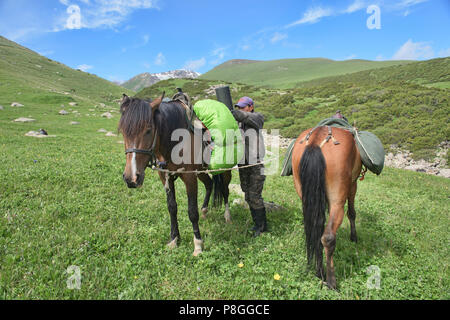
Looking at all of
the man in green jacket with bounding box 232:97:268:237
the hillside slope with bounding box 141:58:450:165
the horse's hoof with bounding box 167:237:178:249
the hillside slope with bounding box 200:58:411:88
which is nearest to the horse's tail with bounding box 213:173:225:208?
the man in green jacket with bounding box 232:97:268:237

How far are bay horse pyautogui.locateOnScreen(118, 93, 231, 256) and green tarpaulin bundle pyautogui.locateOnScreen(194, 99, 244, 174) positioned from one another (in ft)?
1.09

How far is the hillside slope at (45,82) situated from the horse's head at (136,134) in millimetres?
30395

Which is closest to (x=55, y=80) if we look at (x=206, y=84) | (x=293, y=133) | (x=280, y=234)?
(x=206, y=84)

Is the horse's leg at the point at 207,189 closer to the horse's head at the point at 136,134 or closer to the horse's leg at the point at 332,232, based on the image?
the horse's head at the point at 136,134

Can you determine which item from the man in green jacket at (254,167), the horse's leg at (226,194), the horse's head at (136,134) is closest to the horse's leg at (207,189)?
the horse's leg at (226,194)

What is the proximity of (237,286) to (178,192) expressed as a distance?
3782 mm

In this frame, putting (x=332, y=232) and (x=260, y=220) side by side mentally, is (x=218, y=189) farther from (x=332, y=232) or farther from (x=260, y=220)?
(x=332, y=232)

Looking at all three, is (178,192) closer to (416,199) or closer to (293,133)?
(416,199)

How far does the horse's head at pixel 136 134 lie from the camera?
2.85 metres

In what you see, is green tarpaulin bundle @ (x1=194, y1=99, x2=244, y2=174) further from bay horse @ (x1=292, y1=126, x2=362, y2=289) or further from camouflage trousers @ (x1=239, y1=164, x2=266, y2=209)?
bay horse @ (x1=292, y1=126, x2=362, y2=289)

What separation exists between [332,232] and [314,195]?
558 mm

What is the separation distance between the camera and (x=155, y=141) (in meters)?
3.07

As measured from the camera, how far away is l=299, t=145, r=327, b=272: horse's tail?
3139 mm

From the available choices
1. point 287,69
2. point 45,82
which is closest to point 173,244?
point 45,82
